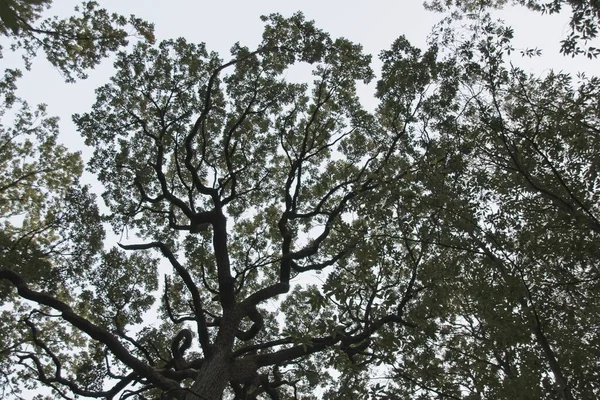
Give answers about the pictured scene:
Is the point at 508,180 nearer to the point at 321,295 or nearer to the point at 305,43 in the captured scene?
the point at 321,295

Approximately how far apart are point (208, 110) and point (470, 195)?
293 inches

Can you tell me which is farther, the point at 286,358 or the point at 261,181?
the point at 261,181

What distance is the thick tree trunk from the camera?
698 cm

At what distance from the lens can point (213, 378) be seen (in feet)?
23.8

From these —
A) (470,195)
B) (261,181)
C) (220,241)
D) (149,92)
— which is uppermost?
(149,92)

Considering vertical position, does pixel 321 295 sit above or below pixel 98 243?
below

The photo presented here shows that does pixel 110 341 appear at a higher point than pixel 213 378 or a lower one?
higher

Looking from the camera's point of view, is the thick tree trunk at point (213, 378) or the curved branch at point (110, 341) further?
the thick tree trunk at point (213, 378)

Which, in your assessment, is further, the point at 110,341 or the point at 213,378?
the point at 213,378

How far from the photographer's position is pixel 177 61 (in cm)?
1104

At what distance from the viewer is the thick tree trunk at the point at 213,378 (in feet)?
22.9

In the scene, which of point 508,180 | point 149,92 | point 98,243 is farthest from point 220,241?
point 508,180

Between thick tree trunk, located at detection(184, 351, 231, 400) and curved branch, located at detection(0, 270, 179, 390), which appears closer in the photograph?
curved branch, located at detection(0, 270, 179, 390)

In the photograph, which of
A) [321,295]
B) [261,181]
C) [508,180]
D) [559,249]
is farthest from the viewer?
[261,181]
